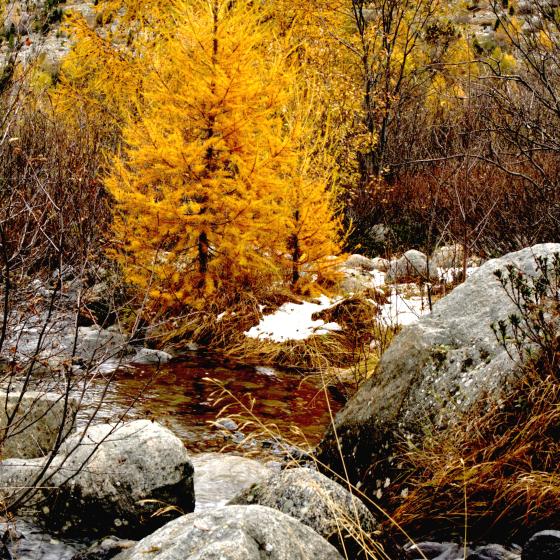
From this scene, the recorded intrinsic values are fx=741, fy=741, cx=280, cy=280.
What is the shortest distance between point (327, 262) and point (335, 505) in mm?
6197

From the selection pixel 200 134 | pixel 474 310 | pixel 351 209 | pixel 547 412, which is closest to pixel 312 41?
pixel 351 209

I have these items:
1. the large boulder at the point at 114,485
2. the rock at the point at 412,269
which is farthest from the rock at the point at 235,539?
the rock at the point at 412,269

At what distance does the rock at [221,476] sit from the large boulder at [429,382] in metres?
0.50

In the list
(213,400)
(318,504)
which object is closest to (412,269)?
(213,400)

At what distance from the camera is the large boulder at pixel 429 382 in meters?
3.96

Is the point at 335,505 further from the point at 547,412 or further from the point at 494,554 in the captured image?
the point at 547,412

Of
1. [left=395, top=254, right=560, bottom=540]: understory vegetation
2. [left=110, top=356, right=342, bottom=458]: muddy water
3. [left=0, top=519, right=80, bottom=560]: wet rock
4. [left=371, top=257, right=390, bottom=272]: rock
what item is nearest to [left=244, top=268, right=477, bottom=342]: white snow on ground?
[left=110, top=356, right=342, bottom=458]: muddy water

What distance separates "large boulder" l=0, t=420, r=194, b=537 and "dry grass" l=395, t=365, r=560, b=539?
4.17 feet

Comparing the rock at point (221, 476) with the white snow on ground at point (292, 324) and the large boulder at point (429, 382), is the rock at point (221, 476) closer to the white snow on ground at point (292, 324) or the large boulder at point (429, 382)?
the large boulder at point (429, 382)

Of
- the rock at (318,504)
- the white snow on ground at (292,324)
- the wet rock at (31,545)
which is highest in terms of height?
the rock at (318,504)

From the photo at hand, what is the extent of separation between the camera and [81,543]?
12.6 feet

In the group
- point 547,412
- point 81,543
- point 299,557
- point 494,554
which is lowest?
point 81,543

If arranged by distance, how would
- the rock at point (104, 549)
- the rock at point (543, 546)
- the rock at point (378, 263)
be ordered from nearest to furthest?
the rock at point (543, 546) < the rock at point (104, 549) < the rock at point (378, 263)

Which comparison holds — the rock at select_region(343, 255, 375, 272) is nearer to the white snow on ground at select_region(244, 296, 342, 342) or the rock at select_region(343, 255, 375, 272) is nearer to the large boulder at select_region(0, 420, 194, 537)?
the white snow on ground at select_region(244, 296, 342, 342)
